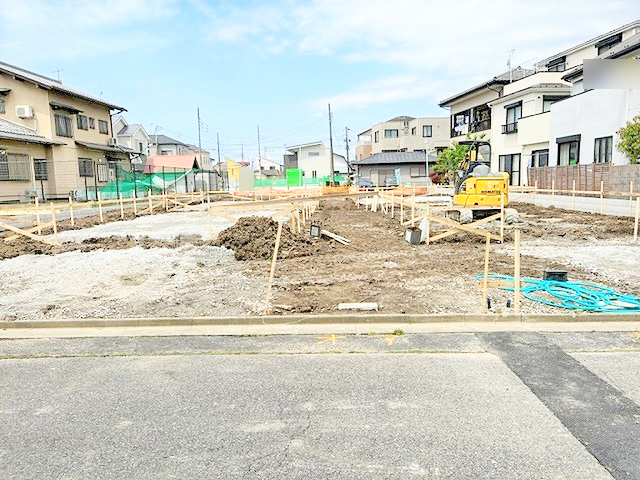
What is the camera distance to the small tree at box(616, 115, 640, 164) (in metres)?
17.2

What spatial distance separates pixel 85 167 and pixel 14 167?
6898mm

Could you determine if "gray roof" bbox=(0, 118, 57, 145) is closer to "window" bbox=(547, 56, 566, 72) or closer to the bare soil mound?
the bare soil mound

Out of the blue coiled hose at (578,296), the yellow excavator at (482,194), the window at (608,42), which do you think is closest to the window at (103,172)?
the yellow excavator at (482,194)

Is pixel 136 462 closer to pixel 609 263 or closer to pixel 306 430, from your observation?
pixel 306 430

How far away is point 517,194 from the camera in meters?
26.3

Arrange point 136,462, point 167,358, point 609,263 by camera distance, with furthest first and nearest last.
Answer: point 609,263 → point 167,358 → point 136,462

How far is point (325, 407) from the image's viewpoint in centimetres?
399

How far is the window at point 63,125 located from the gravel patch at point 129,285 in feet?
73.8

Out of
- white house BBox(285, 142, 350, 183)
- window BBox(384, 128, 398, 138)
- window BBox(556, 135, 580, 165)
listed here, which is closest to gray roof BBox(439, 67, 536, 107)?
window BBox(556, 135, 580, 165)

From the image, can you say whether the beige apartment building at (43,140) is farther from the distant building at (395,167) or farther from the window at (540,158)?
the distant building at (395,167)

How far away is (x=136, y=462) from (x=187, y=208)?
2544cm

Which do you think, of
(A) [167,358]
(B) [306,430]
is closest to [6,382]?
(A) [167,358]

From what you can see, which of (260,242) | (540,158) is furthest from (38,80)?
(540,158)

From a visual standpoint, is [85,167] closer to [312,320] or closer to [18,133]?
[18,133]
